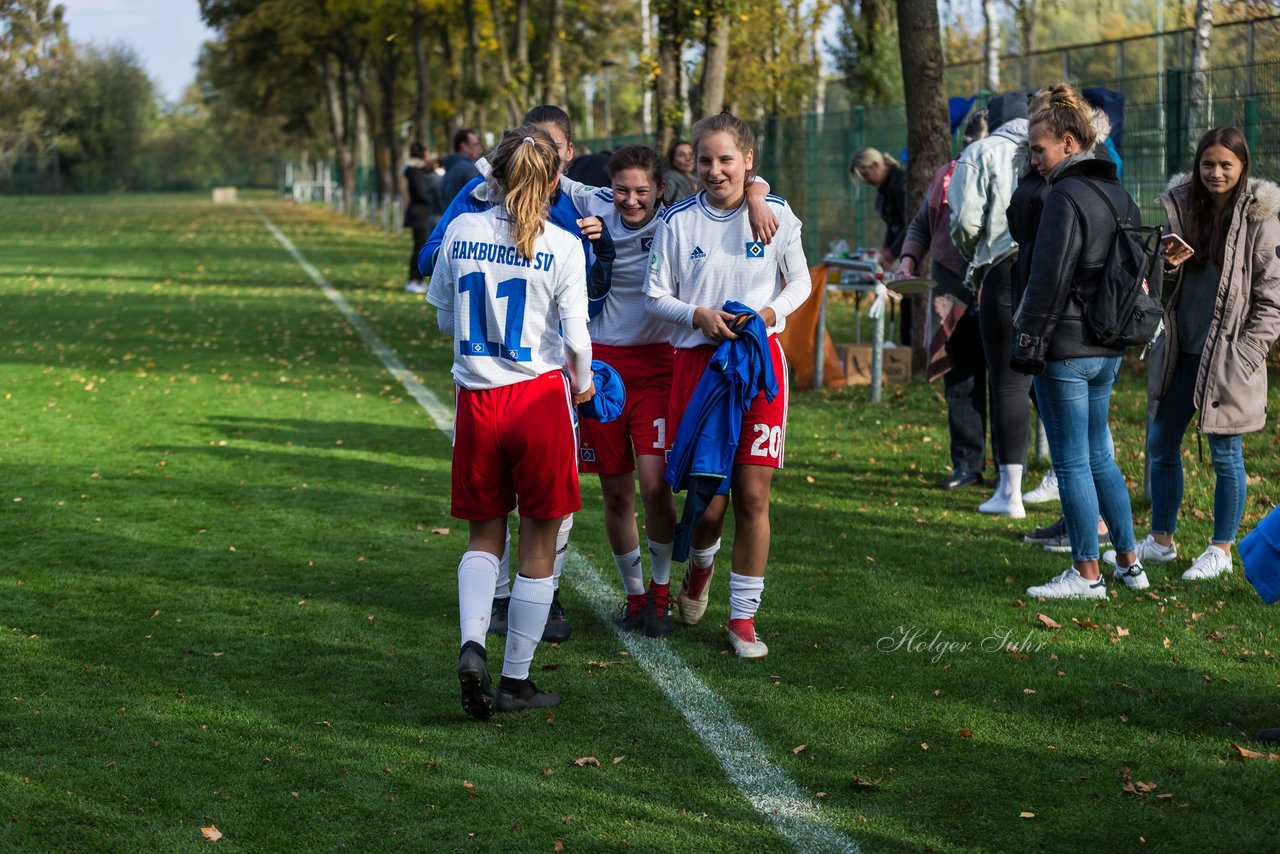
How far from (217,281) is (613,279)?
21.1 meters

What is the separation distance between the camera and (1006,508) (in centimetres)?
841

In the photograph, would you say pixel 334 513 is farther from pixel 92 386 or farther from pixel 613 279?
pixel 92 386

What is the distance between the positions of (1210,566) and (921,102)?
285 inches

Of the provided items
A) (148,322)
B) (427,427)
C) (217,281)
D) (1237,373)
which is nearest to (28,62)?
(217,281)

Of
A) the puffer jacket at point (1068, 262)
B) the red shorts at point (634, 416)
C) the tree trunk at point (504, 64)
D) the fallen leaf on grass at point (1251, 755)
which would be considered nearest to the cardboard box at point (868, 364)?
the puffer jacket at point (1068, 262)

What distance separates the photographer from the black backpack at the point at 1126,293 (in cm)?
630

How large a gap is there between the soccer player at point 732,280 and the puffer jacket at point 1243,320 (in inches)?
82.6

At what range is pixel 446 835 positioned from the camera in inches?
169

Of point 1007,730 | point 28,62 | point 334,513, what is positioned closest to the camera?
point 1007,730

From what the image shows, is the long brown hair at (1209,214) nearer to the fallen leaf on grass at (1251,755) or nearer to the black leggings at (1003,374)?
the black leggings at (1003,374)

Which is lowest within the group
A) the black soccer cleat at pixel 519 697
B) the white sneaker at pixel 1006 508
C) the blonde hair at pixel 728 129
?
the black soccer cleat at pixel 519 697

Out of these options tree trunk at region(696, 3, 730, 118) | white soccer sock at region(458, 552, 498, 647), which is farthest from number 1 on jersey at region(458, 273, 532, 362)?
tree trunk at region(696, 3, 730, 118)

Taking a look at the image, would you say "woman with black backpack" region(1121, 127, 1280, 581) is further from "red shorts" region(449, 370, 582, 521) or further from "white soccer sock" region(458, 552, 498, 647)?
"white soccer sock" region(458, 552, 498, 647)

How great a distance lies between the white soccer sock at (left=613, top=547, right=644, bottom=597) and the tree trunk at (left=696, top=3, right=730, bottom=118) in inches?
537
